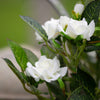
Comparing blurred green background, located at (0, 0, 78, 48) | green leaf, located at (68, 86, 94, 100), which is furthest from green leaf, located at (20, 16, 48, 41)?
blurred green background, located at (0, 0, 78, 48)

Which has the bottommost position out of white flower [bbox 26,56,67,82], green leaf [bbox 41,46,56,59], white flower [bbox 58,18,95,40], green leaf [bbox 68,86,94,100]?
green leaf [bbox 68,86,94,100]

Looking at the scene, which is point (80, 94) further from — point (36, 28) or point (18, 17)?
point (18, 17)

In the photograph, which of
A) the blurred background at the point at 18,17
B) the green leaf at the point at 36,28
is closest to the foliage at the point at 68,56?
the green leaf at the point at 36,28

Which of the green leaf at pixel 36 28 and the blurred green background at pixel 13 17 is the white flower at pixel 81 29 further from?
the blurred green background at pixel 13 17

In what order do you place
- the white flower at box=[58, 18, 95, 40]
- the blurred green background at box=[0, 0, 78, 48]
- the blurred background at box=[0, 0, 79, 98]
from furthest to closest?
the blurred green background at box=[0, 0, 78, 48] → the blurred background at box=[0, 0, 79, 98] → the white flower at box=[58, 18, 95, 40]

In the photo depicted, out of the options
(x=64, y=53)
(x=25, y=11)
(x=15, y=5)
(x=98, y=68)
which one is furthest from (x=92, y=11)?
(x=15, y=5)

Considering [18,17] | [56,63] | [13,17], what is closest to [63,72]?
[56,63]

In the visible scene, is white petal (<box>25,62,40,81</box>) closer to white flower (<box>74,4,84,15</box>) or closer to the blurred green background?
white flower (<box>74,4,84,15</box>)

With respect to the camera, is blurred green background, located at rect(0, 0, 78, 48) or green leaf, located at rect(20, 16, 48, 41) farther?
blurred green background, located at rect(0, 0, 78, 48)
